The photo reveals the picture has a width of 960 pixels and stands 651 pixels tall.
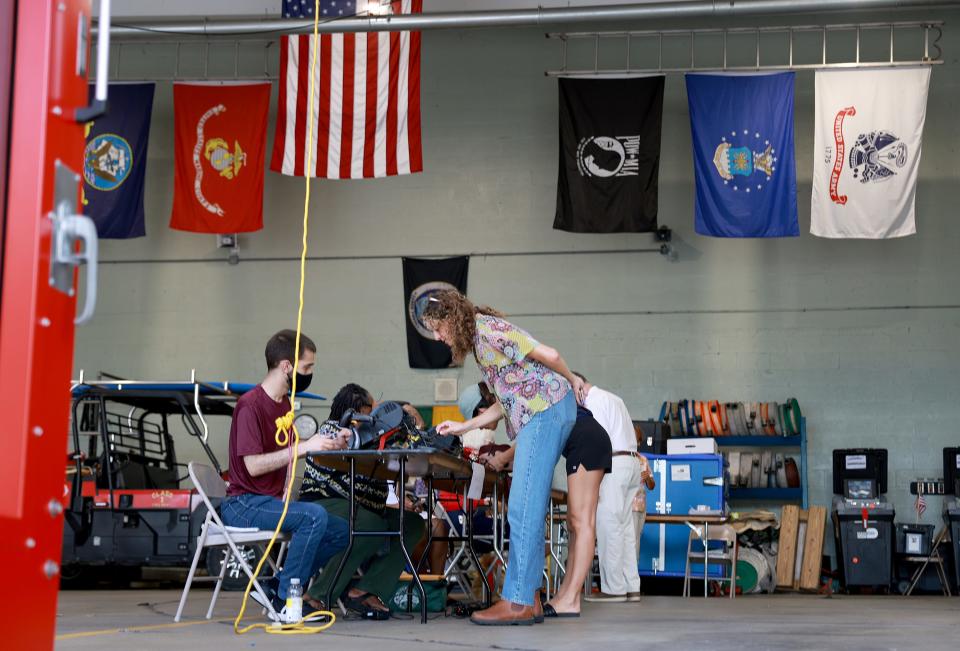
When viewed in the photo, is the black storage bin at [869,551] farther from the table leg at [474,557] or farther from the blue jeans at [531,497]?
the blue jeans at [531,497]

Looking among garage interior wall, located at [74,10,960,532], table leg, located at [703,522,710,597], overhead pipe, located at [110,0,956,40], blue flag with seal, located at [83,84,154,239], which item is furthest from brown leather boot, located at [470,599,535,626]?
blue flag with seal, located at [83,84,154,239]

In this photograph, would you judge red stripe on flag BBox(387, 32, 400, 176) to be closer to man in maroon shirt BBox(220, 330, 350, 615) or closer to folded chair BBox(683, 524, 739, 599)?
folded chair BBox(683, 524, 739, 599)

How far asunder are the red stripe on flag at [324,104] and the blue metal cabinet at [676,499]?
4.07 m

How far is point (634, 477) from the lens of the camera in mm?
7859

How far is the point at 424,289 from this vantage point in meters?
12.6

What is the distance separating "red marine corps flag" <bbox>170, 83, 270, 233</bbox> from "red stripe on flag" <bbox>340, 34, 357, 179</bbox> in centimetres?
114

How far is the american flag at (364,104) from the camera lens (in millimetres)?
10352

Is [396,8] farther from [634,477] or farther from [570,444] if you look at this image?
[570,444]

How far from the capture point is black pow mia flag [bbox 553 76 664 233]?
421 inches

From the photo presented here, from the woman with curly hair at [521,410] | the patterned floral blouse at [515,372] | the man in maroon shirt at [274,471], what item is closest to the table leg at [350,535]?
the man in maroon shirt at [274,471]

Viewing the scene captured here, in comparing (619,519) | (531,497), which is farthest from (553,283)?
(531,497)

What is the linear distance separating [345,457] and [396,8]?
647 centimetres

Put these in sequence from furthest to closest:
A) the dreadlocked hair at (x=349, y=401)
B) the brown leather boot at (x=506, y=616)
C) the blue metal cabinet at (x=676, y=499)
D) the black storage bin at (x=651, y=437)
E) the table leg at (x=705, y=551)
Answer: the black storage bin at (x=651, y=437)
the blue metal cabinet at (x=676, y=499)
the table leg at (x=705, y=551)
the dreadlocked hair at (x=349, y=401)
the brown leather boot at (x=506, y=616)

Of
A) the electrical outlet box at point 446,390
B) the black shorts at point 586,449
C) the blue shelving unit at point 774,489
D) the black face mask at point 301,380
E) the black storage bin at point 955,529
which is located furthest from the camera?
the electrical outlet box at point 446,390
